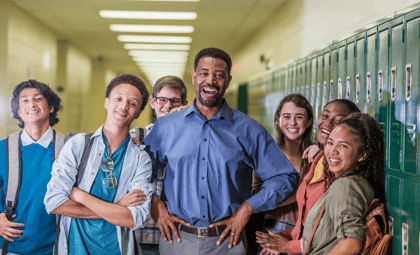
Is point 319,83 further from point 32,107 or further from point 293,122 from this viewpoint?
point 32,107

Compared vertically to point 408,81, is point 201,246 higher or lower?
lower

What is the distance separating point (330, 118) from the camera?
220 cm

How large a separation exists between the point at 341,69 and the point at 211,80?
1.55 m

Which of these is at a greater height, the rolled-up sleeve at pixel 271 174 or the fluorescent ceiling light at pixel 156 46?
the fluorescent ceiling light at pixel 156 46

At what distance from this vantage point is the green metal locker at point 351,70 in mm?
2848

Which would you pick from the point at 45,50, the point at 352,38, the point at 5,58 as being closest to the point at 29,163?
the point at 352,38

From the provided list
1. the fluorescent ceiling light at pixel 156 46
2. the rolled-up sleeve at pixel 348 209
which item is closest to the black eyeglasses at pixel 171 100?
the rolled-up sleeve at pixel 348 209

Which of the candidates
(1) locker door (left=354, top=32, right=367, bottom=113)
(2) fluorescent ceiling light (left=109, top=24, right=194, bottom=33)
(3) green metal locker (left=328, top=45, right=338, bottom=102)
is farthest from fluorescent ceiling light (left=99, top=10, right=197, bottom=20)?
(1) locker door (left=354, top=32, right=367, bottom=113)

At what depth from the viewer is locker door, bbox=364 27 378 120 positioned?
2.53 m

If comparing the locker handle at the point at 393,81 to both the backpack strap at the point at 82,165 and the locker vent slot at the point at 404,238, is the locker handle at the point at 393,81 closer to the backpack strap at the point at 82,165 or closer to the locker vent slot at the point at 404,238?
the locker vent slot at the point at 404,238

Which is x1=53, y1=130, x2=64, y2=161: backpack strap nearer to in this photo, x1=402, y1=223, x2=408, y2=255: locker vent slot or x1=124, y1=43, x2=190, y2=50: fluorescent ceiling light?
x1=402, y1=223, x2=408, y2=255: locker vent slot

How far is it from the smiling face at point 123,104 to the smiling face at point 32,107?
399 mm

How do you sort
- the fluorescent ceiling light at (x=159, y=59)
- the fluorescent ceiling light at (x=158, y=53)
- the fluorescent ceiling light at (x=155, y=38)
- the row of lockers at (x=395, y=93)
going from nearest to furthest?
the row of lockers at (x=395, y=93)
the fluorescent ceiling light at (x=155, y=38)
the fluorescent ceiling light at (x=158, y=53)
the fluorescent ceiling light at (x=159, y=59)

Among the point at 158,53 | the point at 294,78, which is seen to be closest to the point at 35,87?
the point at 294,78
